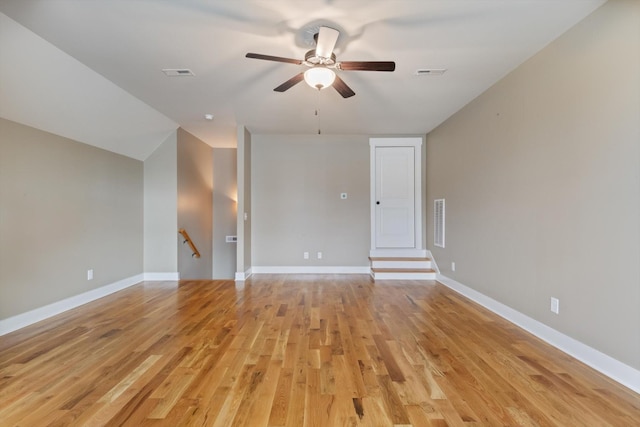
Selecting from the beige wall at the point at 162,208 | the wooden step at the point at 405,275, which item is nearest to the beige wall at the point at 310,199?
the wooden step at the point at 405,275

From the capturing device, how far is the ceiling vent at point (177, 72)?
285cm

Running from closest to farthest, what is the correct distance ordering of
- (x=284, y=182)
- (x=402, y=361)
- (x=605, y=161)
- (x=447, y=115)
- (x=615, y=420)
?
(x=615, y=420)
(x=605, y=161)
(x=402, y=361)
(x=447, y=115)
(x=284, y=182)

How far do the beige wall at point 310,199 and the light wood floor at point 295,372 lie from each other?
2.03 metres

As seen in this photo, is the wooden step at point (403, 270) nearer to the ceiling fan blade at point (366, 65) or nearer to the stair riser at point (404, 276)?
the stair riser at point (404, 276)

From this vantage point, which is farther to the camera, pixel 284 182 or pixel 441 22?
pixel 284 182

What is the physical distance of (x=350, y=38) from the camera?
7.79ft

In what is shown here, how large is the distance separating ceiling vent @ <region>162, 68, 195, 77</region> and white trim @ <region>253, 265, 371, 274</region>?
135 inches

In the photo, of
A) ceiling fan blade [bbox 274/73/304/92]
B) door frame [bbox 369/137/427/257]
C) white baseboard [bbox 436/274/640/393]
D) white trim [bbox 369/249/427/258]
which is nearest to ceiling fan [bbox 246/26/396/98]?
ceiling fan blade [bbox 274/73/304/92]

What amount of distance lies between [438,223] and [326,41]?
366 centimetres

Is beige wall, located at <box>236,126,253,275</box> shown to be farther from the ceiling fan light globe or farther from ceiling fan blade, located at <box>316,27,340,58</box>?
ceiling fan blade, located at <box>316,27,340,58</box>

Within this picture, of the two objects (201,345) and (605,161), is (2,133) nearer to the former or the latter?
(201,345)

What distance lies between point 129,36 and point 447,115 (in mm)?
4046

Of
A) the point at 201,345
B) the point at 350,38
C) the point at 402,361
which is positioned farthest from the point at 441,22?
the point at 201,345

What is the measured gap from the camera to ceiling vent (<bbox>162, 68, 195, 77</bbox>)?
2848 millimetres
